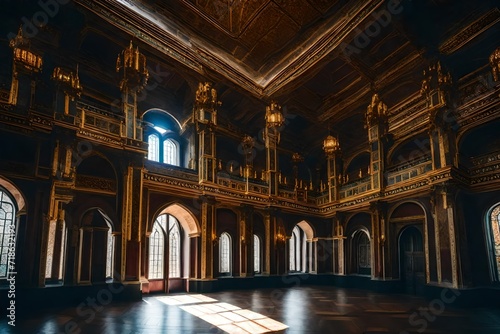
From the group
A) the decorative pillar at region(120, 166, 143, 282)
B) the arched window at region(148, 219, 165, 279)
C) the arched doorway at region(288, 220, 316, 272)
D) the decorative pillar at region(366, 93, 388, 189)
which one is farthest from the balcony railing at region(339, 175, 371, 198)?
the decorative pillar at region(120, 166, 143, 282)

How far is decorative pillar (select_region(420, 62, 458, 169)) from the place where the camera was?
14.0 meters

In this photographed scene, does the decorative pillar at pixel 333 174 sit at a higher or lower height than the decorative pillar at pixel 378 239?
higher

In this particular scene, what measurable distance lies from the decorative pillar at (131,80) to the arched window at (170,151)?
11.3 ft

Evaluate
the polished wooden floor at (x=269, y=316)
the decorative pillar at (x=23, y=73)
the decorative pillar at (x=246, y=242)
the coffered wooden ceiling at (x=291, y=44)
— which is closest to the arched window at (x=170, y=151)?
the coffered wooden ceiling at (x=291, y=44)

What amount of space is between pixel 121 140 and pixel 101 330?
7.55 m

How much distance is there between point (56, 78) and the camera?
11.8 meters

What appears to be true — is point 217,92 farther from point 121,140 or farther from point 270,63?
point 121,140

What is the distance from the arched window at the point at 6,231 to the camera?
33.4ft

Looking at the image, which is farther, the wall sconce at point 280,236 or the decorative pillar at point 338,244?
the decorative pillar at point 338,244

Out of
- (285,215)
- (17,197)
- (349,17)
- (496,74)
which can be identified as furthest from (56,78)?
(496,74)

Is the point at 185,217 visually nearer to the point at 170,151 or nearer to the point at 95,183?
the point at 170,151

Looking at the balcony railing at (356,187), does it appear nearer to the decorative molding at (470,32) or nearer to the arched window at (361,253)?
the arched window at (361,253)

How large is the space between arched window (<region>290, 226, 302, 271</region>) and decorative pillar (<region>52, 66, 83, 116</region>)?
48.4ft

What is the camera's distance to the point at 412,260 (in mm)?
16062
